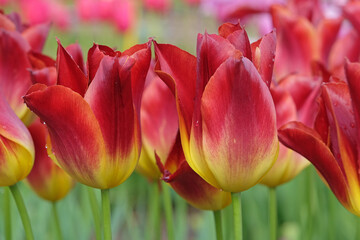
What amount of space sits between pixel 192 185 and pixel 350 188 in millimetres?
161

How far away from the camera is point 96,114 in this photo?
580 millimetres

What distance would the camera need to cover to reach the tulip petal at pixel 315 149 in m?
0.57

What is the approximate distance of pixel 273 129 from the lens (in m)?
0.57

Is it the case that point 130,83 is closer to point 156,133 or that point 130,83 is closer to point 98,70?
point 98,70

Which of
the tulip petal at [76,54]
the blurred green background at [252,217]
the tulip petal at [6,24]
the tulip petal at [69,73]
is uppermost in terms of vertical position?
the tulip petal at [6,24]

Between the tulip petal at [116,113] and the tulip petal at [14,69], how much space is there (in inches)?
7.6

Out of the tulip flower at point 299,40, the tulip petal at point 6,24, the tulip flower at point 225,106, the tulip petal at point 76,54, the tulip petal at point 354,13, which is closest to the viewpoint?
the tulip flower at point 225,106

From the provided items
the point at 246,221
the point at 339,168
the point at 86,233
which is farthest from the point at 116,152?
the point at 246,221

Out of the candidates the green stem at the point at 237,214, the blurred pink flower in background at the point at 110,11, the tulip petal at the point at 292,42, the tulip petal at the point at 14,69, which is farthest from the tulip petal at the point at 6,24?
the blurred pink flower in background at the point at 110,11

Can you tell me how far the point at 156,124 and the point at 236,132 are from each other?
222 millimetres

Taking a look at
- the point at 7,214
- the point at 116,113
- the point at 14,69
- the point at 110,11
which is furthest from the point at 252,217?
the point at 110,11

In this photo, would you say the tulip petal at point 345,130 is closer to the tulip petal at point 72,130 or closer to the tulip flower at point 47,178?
the tulip petal at point 72,130

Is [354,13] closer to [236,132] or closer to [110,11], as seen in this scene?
[236,132]

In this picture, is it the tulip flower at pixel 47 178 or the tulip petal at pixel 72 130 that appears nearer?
the tulip petal at pixel 72 130
